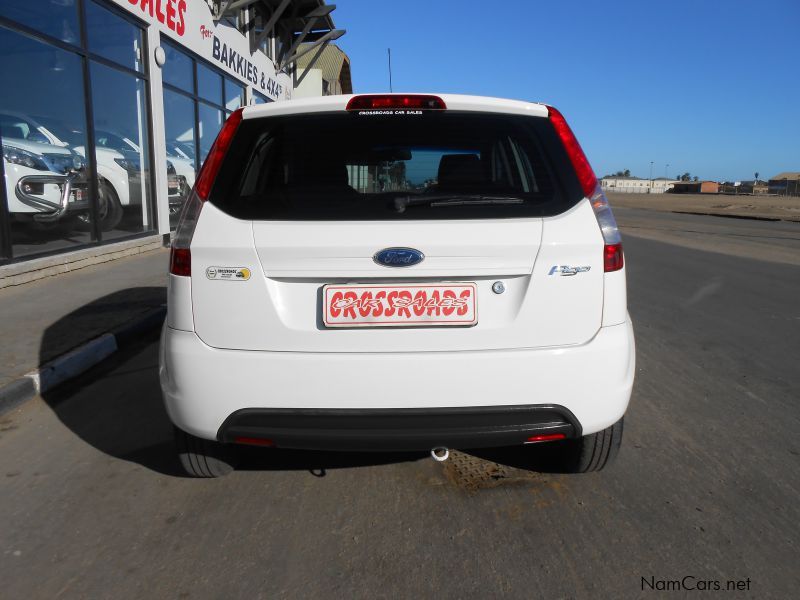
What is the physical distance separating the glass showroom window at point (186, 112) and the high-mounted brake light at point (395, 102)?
406 inches

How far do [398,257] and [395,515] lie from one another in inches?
41.2

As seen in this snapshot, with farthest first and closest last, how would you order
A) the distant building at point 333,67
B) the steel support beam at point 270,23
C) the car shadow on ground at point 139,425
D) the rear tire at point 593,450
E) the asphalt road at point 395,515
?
the distant building at point 333,67 < the steel support beam at point 270,23 < the car shadow on ground at point 139,425 < the rear tire at point 593,450 < the asphalt road at point 395,515

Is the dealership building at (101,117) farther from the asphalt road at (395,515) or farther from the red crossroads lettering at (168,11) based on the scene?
the asphalt road at (395,515)

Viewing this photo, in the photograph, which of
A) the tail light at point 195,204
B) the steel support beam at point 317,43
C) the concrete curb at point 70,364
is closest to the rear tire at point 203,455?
the tail light at point 195,204

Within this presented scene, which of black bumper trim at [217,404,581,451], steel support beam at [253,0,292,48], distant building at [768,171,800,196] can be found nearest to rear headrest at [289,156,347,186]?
black bumper trim at [217,404,581,451]

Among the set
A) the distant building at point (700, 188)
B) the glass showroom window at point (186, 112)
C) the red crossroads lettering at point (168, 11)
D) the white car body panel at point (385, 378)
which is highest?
the distant building at point (700, 188)

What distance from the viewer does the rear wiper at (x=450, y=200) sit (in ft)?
7.40

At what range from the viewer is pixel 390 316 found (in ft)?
7.18

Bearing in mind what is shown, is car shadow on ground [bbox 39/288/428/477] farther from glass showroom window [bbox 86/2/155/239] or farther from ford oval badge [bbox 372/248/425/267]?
glass showroom window [bbox 86/2/155/239]

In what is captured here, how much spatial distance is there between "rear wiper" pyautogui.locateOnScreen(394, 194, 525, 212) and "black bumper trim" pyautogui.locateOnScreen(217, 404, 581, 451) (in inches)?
29.0

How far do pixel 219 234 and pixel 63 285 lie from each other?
19.1 ft

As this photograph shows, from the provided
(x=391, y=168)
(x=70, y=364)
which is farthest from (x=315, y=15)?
(x=391, y=168)

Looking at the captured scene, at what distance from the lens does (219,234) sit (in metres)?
2.23

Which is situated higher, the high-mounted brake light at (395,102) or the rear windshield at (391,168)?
the high-mounted brake light at (395,102)
